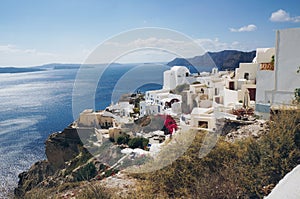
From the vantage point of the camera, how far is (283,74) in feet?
26.3

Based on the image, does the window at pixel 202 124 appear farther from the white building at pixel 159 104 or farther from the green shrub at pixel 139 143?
the white building at pixel 159 104

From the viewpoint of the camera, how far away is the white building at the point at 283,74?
305 inches

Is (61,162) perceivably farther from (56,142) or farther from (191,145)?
(191,145)

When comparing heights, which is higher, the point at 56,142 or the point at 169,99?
the point at 169,99

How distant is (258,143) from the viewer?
4938 millimetres

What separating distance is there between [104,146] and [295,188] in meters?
11.8

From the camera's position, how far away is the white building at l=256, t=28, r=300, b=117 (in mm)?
7738

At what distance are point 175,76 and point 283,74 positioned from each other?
13.5 meters

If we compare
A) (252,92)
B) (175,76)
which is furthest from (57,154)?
(252,92)

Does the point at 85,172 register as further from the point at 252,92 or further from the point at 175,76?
the point at 175,76

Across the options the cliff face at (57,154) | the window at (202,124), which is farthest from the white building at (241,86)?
the cliff face at (57,154)

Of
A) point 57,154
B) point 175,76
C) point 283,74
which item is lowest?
point 57,154

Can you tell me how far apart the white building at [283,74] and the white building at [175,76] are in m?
12.1

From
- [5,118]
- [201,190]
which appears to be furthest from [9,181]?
[5,118]
